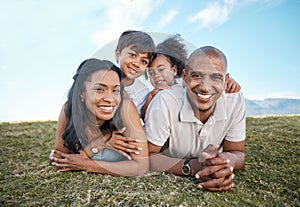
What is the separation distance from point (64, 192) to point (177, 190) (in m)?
1.09

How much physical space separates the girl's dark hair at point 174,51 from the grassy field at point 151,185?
1624mm

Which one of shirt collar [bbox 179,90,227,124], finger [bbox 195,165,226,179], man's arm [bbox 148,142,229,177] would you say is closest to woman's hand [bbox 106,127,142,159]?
man's arm [bbox 148,142,229,177]

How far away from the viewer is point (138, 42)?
13.0 feet

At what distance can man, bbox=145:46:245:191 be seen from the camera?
3.35 metres

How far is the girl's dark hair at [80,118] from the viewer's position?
354cm

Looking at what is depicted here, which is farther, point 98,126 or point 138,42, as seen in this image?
point 138,42

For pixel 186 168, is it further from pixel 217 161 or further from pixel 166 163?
pixel 217 161

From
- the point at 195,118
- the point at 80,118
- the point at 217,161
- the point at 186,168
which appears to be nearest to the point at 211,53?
the point at 195,118

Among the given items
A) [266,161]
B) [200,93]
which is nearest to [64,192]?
[200,93]

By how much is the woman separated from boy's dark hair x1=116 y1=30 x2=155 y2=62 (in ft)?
1.70

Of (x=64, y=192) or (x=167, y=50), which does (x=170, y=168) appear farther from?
(x=167, y=50)

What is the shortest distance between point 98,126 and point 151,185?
3.53 ft

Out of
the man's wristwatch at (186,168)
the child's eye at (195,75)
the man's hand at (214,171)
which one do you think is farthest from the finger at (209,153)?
the child's eye at (195,75)

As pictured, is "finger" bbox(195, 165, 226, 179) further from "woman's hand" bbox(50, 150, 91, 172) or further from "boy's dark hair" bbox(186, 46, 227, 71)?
"woman's hand" bbox(50, 150, 91, 172)
